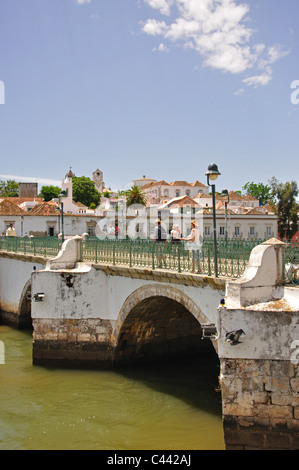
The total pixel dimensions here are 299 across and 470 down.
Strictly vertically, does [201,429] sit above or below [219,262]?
below

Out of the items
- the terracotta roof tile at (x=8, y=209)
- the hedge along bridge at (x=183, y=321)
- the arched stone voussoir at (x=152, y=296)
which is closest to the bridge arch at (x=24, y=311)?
the hedge along bridge at (x=183, y=321)

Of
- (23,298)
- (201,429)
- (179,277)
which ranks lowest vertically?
(201,429)

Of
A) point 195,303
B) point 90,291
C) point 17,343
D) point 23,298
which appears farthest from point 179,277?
point 23,298

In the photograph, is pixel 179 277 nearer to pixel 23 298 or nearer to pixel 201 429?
pixel 201 429

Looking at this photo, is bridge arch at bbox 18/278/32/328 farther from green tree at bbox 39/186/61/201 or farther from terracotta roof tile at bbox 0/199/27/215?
green tree at bbox 39/186/61/201

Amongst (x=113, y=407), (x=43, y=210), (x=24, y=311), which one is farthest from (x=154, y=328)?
(x=43, y=210)

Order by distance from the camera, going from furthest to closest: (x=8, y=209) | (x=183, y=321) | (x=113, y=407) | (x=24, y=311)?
(x=8, y=209) < (x=24, y=311) < (x=183, y=321) < (x=113, y=407)

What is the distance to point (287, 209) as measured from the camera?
159 feet

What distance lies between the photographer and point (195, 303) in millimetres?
10680

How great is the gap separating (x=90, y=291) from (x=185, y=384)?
3.98 metres

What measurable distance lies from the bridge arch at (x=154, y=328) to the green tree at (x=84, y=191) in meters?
55.8

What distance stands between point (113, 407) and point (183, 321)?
461cm

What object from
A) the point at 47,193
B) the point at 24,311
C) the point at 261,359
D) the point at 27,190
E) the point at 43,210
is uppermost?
the point at 47,193

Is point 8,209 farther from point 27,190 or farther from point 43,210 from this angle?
point 27,190
